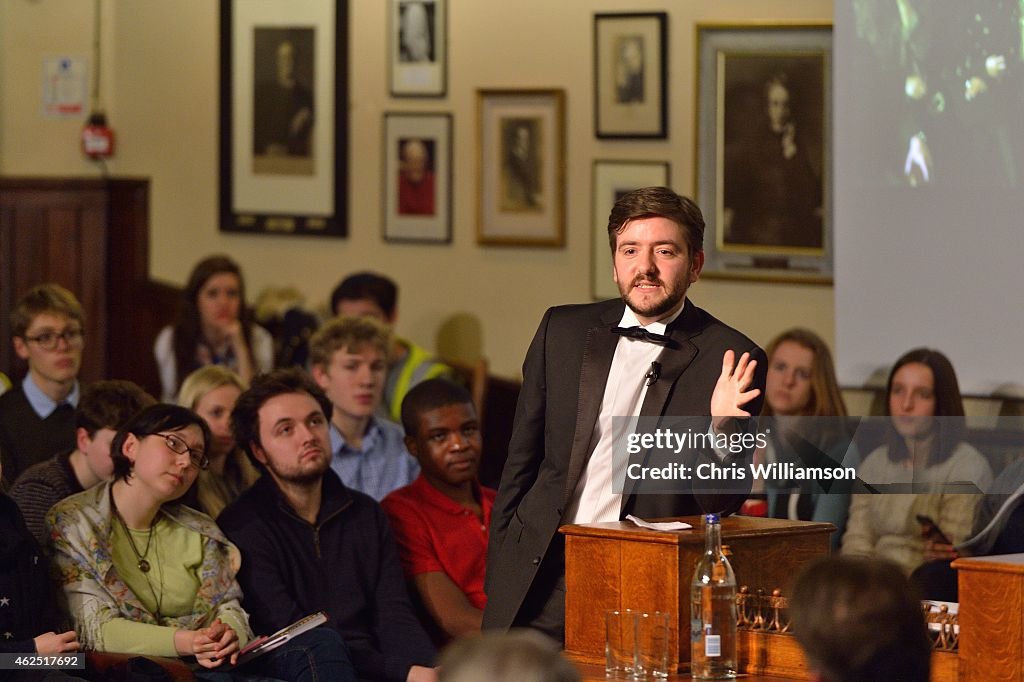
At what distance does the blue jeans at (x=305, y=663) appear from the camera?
365 cm

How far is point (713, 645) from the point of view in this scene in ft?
8.81

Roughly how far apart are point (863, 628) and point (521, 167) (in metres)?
4.90

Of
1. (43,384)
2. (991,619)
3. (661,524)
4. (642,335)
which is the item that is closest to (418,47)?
A: (43,384)

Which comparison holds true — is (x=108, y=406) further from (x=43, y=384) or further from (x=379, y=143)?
(x=379, y=143)

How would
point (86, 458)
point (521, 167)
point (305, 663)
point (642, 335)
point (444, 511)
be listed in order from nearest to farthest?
1. point (642, 335)
2. point (305, 663)
3. point (86, 458)
4. point (444, 511)
5. point (521, 167)

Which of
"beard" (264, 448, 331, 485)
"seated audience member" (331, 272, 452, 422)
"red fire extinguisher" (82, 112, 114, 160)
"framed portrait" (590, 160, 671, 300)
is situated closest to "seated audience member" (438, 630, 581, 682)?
"beard" (264, 448, 331, 485)

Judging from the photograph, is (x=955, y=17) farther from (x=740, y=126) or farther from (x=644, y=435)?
(x=644, y=435)

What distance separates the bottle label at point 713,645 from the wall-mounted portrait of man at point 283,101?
4.93 m

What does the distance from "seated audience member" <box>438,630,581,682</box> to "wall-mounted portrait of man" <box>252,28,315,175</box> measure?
5763 mm

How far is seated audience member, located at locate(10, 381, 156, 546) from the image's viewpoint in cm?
394

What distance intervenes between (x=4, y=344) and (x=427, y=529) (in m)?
3.91

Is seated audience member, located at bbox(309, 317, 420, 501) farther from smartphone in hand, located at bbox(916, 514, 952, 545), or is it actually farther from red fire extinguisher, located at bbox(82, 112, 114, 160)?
red fire extinguisher, located at bbox(82, 112, 114, 160)

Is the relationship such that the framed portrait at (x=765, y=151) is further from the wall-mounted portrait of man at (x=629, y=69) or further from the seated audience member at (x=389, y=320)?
the seated audience member at (x=389, y=320)

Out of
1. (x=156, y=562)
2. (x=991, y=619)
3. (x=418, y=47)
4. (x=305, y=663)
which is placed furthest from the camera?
(x=418, y=47)
